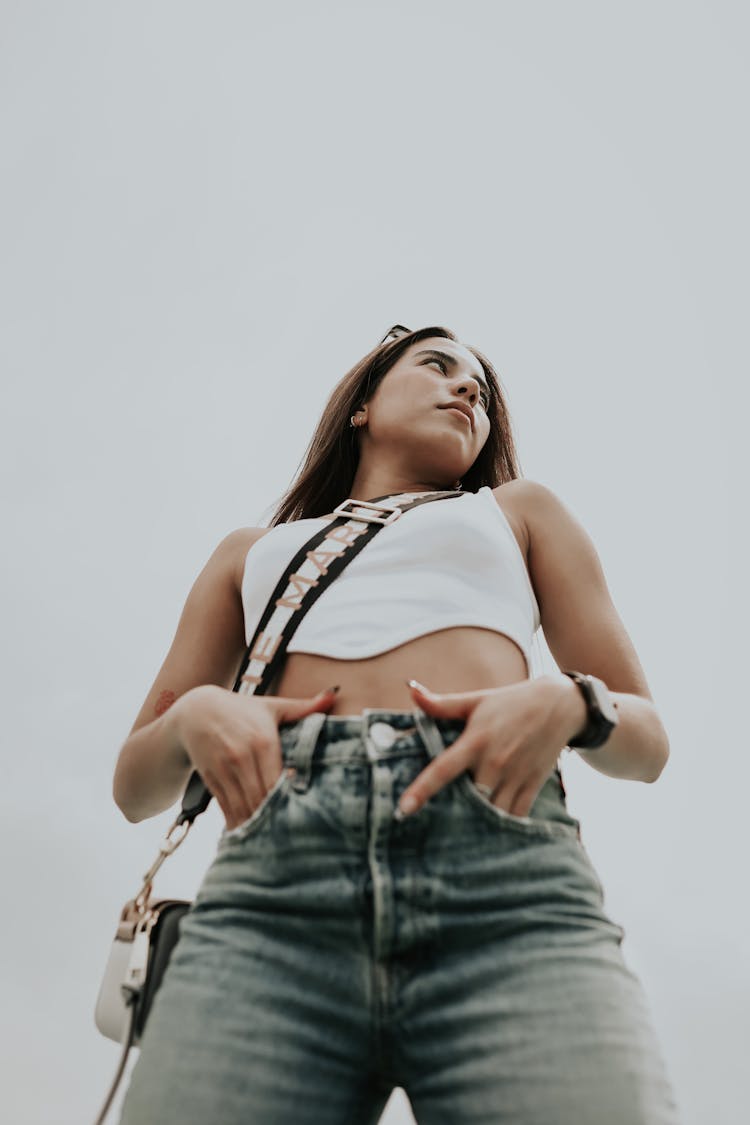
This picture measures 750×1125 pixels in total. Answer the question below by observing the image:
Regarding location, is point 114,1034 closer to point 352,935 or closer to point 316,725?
point 352,935

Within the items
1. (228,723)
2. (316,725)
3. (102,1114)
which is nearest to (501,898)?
(316,725)

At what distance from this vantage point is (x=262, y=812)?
6.39ft

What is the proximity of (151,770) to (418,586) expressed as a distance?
0.95m

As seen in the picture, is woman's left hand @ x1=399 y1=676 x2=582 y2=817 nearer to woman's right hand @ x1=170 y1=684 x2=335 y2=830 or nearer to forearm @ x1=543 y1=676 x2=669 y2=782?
forearm @ x1=543 y1=676 x2=669 y2=782

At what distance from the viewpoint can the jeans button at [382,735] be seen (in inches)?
77.4

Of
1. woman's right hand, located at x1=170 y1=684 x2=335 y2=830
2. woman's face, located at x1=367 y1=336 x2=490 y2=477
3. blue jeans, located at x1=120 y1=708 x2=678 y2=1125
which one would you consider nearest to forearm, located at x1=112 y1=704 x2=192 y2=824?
woman's right hand, located at x1=170 y1=684 x2=335 y2=830

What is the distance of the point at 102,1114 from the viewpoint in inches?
74.8

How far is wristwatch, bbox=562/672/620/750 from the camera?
197cm

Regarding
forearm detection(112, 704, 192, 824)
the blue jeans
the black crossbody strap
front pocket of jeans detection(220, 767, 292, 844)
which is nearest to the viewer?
the blue jeans

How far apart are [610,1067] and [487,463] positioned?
3.15m

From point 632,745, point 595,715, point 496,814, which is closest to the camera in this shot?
point 496,814

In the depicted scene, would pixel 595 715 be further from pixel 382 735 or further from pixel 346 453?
pixel 346 453

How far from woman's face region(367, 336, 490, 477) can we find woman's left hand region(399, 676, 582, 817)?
179cm

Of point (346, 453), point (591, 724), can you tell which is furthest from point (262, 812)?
point (346, 453)
